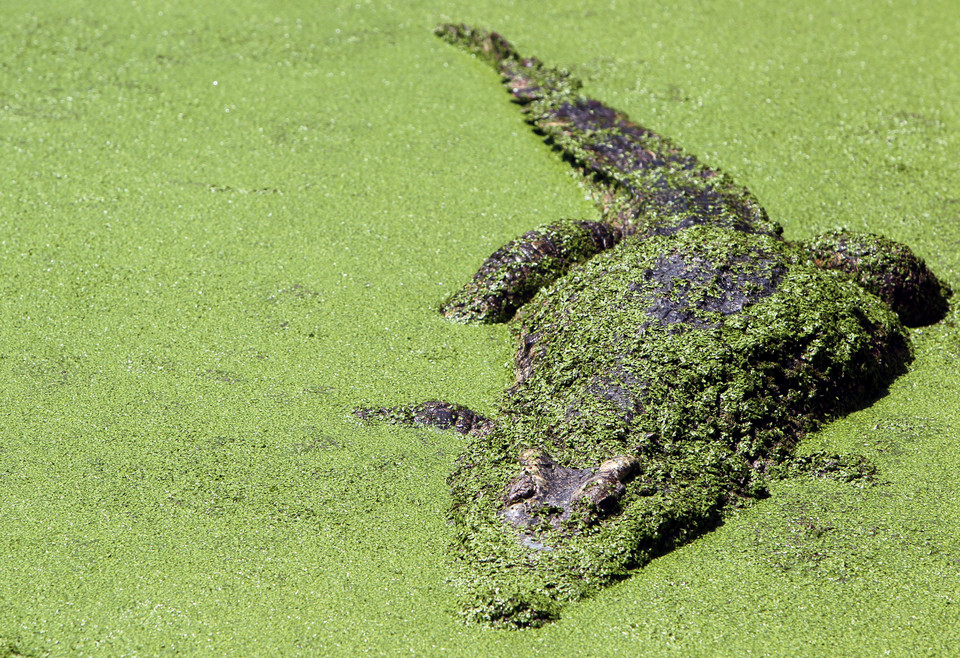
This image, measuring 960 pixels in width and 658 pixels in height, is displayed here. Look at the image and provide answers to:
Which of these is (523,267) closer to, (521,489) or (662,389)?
(662,389)

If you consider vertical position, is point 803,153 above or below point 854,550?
above

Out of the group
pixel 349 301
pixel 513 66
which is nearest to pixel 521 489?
pixel 349 301

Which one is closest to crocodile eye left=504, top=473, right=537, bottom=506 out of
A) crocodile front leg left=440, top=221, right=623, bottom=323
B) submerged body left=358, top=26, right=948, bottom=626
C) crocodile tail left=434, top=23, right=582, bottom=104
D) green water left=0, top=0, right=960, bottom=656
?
submerged body left=358, top=26, right=948, bottom=626

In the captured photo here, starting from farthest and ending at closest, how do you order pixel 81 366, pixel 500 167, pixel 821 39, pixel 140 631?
pixel 821 39 → pixel 500 167 → pixel 81 366 → pixel 140 631

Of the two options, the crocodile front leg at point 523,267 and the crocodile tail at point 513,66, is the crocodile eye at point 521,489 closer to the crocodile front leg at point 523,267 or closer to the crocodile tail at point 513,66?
the crocodile front leg at point 523,267

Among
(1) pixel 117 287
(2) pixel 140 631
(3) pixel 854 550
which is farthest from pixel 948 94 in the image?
(2) pixel 140 631

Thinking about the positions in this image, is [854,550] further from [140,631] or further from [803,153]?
[803,153]

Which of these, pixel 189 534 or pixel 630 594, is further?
pixel 189 534
